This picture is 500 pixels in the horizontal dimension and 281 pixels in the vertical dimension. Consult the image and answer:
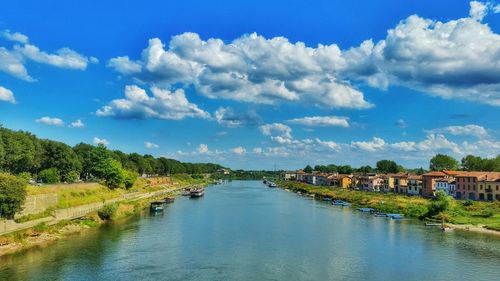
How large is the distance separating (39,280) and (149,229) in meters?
23.6

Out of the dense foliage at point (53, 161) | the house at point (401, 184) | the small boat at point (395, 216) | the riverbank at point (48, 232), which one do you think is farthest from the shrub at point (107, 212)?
the house at point (401, 184)

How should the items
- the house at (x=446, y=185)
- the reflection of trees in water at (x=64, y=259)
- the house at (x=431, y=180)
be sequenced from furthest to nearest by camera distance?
1. the house at (x=431, y=180)
2. the house at (x=446, y=185)
3. the reflection of trees in water at (x=64, y=259)

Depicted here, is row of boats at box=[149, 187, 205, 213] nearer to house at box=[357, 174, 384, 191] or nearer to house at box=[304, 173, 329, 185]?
house at box=[357, 174, 384, 191]

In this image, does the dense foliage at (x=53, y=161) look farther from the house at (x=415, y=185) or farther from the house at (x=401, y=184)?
the house at (x=401, y=184)

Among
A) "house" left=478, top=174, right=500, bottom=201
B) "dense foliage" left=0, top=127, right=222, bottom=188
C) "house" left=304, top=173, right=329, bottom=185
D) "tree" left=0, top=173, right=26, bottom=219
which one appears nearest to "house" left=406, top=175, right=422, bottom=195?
"house" left=478, top=174, right=500, bottom=201

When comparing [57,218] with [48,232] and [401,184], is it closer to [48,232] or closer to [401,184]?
[48,232]

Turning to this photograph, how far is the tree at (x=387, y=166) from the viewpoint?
187 metres

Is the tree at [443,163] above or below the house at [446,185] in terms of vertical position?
above

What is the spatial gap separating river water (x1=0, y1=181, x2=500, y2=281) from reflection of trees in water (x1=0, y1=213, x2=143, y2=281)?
0.23 ft

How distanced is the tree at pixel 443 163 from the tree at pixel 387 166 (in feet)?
81.4

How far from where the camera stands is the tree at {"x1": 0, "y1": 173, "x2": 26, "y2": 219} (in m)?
43.4

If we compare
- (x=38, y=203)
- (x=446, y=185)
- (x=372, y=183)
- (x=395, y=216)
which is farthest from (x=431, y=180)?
(x=38, y=203)

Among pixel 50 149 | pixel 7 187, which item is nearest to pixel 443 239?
pixel 7 187

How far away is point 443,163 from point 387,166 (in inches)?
1261
